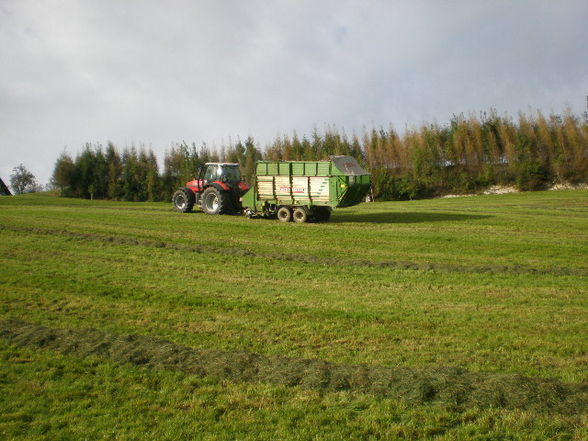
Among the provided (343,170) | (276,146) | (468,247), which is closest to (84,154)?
(276,146)

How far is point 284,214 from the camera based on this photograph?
63.5 feet

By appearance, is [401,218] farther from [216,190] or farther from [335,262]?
[335,262]

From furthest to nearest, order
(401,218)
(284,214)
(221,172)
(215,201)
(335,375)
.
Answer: (221,172)
(215,201)
(401,218)
(284,214)
(335,375)

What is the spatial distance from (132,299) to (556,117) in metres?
45.0

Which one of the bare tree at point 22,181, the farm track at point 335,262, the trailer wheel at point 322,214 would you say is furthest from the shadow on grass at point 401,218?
the bare tree at point 22,181

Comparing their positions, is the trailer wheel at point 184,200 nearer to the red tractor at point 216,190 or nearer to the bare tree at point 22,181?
the red tractor at point 216,190

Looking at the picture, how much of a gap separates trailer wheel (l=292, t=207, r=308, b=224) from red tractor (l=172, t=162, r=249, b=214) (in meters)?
3.33

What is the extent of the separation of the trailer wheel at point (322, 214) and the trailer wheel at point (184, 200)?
20.1 ft

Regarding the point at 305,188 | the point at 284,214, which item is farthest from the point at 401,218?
the point at 284,214

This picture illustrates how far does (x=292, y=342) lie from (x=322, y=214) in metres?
13.3

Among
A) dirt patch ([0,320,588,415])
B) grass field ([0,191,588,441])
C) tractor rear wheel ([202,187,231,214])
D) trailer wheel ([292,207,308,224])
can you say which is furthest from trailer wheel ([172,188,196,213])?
→ dirt patch ([0,320,588,415])

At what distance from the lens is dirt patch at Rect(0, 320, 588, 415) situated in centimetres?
485

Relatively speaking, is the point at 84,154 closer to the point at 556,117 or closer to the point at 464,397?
the point at 556,117

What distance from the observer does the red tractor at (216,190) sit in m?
21.1
